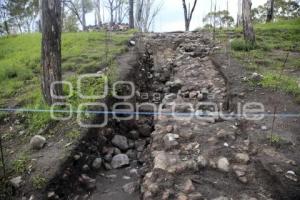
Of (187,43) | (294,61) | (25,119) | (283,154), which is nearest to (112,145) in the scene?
(25,119)

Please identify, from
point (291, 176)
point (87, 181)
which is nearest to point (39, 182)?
point (87, 181)

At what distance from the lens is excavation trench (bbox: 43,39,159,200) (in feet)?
11.5

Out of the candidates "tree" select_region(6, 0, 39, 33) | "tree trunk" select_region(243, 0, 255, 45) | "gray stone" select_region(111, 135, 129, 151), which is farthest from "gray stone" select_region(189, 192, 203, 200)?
"tree" select_region(6, 0, 39, 33)

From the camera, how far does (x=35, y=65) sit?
7.41 m

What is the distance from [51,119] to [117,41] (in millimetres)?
5263

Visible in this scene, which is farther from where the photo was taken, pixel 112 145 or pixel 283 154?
pixel 112 145

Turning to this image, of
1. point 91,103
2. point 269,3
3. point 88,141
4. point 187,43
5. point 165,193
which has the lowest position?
point 165,193

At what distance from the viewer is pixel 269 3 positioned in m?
12.7

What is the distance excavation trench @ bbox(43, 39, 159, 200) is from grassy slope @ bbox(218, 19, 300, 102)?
234 centimetres

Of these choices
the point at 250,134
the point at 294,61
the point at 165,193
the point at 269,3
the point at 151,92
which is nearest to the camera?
the point at 165,193

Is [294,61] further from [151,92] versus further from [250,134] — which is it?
[250,134]

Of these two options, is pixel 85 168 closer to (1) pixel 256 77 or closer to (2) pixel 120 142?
(2) pixel 120 142

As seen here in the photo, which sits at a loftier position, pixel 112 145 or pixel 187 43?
pixel 187 43

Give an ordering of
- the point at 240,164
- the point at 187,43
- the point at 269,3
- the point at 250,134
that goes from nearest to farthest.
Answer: the point at 240,164 → the point at 250,134 → the point at 187,43 → the point at 269,3
